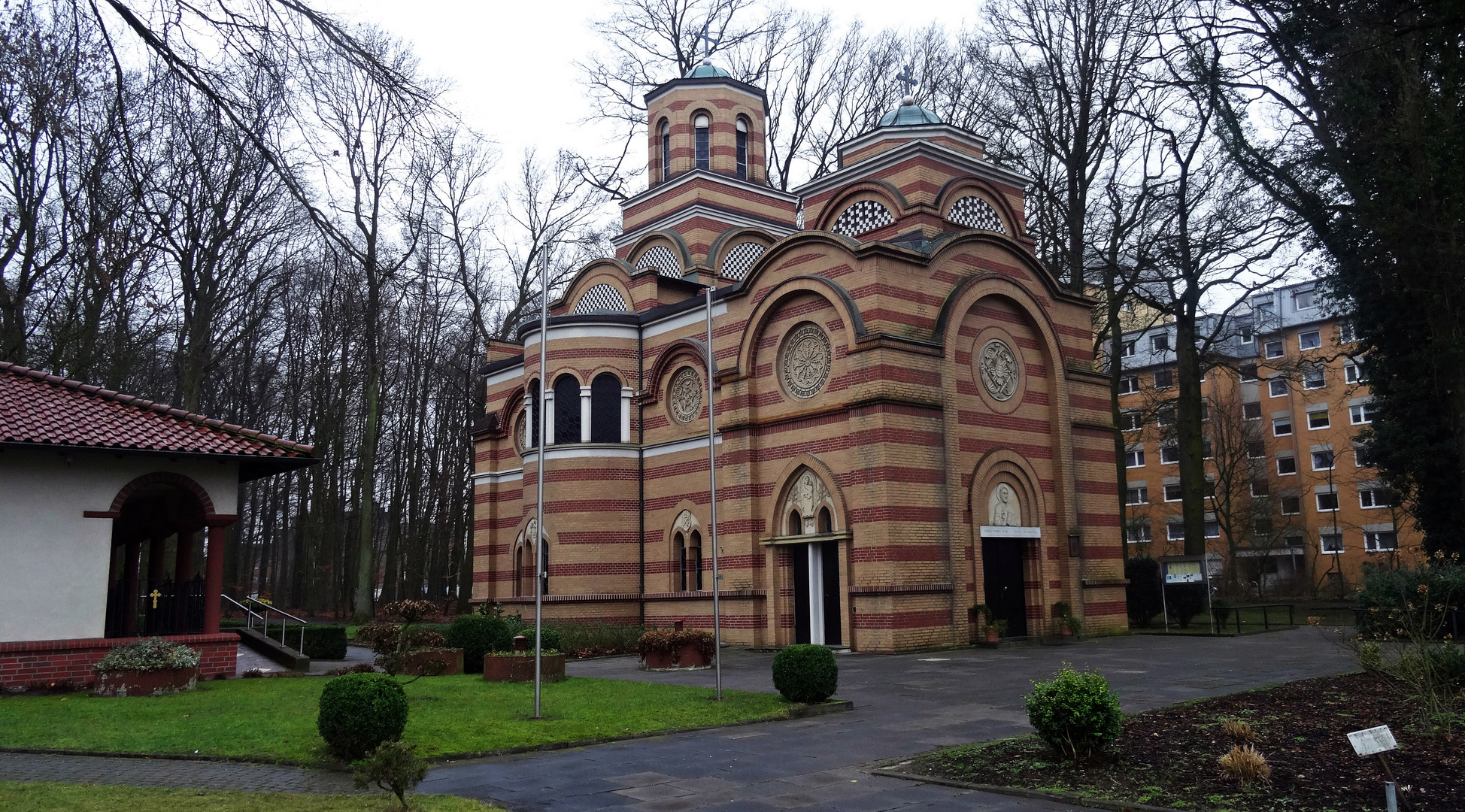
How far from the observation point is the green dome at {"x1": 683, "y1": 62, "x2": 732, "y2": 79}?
32.1 meters

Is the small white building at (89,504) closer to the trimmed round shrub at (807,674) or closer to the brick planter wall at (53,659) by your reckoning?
the brick planter wall at (53,659)

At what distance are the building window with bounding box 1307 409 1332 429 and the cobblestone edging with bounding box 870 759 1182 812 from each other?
173 feet

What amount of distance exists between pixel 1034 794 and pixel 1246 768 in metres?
1.63

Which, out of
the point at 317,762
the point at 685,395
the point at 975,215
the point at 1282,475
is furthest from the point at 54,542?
the point at 1282,475

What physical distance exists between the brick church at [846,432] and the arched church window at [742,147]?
2547mm

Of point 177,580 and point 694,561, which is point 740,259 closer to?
point 694,561

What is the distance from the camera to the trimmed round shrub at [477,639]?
18719 mm

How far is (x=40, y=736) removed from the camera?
37.9ft

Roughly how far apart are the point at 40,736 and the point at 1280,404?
57.3 meters

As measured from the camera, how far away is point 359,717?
981 centimetres

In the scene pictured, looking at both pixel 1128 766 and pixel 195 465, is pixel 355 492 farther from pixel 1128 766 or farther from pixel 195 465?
pixel 1128 766

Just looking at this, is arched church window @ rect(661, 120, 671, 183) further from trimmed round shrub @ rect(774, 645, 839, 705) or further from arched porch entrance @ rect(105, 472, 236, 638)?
trimmed round shrub @ rect(774, 645, 839, 705)

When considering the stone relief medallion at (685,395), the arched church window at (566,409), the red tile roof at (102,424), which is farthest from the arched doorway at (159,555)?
the stone relief medallion at (685,395)

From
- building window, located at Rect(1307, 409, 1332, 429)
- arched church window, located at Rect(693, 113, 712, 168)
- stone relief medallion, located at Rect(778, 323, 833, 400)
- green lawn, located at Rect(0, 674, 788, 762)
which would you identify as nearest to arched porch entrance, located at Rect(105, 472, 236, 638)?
green lawn, located at Rect(0, 674, 788, 762)
